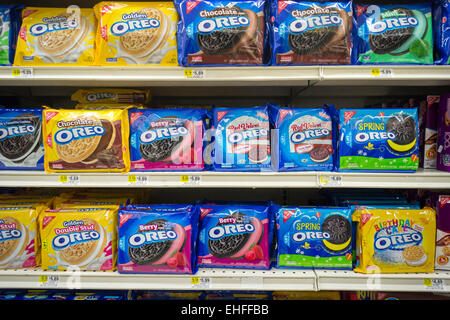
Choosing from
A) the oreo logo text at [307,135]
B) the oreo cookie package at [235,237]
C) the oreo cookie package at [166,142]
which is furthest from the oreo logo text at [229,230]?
the oreo logo text at [307,135]

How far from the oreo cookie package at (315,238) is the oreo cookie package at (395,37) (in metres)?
0.76

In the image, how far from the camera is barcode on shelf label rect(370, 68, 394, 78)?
1.29m

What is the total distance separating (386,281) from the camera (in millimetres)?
1351

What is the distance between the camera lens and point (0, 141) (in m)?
1.42

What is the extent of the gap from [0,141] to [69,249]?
2.11ft

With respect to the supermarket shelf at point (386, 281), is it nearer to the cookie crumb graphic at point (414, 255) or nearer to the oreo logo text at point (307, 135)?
the cookie crumb graphic at point (414, 255)

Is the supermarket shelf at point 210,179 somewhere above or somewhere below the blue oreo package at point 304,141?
below

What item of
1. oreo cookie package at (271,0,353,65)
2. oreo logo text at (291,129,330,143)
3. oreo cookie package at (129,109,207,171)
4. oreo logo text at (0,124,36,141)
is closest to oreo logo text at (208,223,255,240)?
oreo cookie package at (129,109,207,171)

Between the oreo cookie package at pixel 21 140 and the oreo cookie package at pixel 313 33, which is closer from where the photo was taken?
the oreo cookie package at pixel 313 33

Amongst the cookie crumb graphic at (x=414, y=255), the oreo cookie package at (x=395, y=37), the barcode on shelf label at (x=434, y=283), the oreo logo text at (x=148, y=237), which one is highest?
the oreo cookie package at (x=395, y=37)

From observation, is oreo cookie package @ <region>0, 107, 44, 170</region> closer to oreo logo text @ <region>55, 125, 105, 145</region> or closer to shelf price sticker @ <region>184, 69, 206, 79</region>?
oreo logo text @ <region>55, 125, 105, 145</region>

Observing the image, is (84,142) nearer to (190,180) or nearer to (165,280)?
(190,180)

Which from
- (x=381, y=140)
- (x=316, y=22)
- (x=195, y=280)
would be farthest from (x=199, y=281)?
(x=316, y=22)

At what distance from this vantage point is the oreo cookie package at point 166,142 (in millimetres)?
1394
